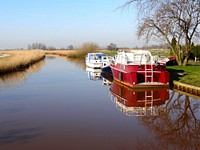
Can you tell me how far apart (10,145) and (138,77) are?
1173 centimetres

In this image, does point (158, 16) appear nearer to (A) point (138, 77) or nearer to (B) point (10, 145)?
(A) point (138, 77)

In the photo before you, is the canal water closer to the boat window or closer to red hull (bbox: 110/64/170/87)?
red hull (bbox: 110/64/170/87)

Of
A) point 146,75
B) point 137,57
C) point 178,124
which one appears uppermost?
point 137,57

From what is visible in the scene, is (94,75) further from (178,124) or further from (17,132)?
(17,132)

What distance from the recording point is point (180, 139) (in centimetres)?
868

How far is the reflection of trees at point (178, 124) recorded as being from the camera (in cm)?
852

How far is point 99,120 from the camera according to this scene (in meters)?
11.1

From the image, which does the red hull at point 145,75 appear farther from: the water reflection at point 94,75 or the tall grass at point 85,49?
the tall grass at point 85,49

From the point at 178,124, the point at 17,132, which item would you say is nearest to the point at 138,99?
the point at 178,124

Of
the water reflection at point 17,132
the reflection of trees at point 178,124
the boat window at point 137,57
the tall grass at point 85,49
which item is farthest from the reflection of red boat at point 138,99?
the tall grass at point 85,49

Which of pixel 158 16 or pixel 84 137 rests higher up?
pixel 158 16

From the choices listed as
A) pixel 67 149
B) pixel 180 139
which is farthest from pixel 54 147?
pixel 180 139

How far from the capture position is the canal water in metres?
8.34

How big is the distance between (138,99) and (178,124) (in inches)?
202
